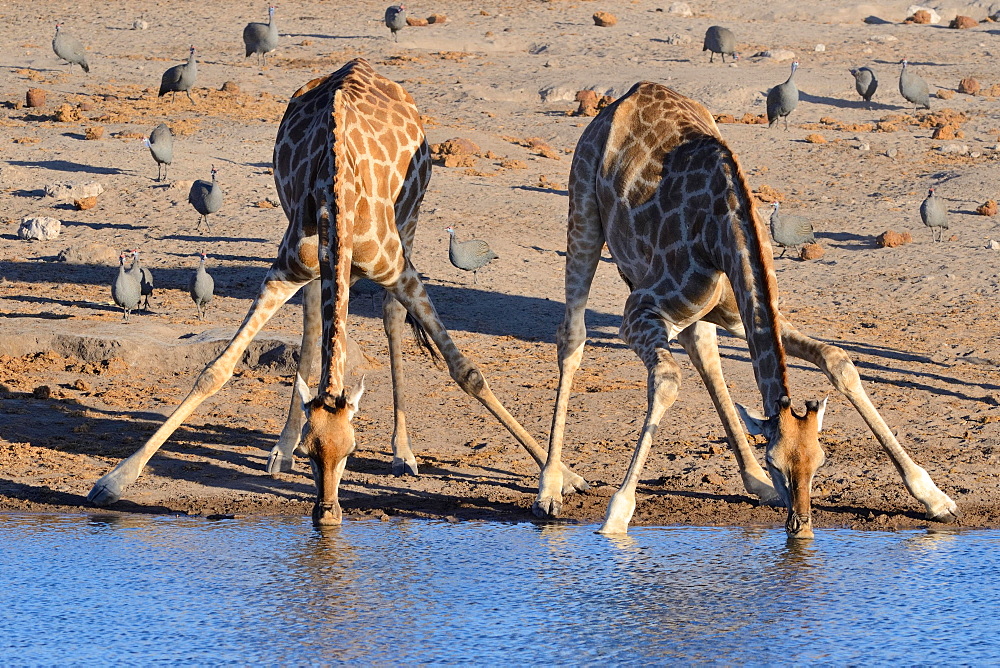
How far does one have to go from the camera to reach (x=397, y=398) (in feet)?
37.5

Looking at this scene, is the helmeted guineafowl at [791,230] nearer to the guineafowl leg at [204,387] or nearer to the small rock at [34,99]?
the guineafowl leg at [204,387]

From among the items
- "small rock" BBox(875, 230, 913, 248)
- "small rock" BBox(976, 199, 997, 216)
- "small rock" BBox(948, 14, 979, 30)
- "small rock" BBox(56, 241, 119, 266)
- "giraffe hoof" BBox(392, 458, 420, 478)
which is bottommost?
"small rock" BBox(56, 241, 119, 266)

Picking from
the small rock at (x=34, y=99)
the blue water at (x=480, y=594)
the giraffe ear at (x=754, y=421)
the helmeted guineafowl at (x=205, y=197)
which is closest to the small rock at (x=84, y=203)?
the helmeted guineafowl at (x=205, y=197)

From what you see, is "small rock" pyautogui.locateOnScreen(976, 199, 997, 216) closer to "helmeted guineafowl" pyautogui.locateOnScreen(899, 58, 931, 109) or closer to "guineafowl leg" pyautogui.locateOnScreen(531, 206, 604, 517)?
"helmeted guineafowl" pyautogui.locateOnScreen(899, 58, 931, 109)

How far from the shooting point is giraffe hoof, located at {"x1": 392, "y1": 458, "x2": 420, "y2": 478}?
425 inches

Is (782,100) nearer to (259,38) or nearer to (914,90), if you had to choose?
(914,90)

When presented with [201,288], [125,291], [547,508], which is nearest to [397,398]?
[547,508]

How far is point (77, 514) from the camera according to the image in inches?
374

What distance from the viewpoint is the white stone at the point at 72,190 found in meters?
20.8

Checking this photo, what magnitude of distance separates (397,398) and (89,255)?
837 centimetres

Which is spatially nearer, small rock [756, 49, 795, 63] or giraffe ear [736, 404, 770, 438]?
giraffe ear [736, 404, 770, 438]

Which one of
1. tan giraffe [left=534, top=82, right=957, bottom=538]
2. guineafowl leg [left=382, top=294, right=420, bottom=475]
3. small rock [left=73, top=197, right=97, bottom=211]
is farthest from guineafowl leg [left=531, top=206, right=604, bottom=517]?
small rock [left=73, top=197, right=97, bottom=211]

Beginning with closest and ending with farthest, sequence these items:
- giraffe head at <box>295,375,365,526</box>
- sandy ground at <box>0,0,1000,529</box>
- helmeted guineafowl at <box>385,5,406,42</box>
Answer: giraffe head at <box>295,375,365,526</box> → sandy ground at <box>0,0,1000,529</box> → helmeted guineafowl at <box>385,5,406,42</box>

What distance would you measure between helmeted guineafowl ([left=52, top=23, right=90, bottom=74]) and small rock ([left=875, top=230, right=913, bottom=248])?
57.1 ft
